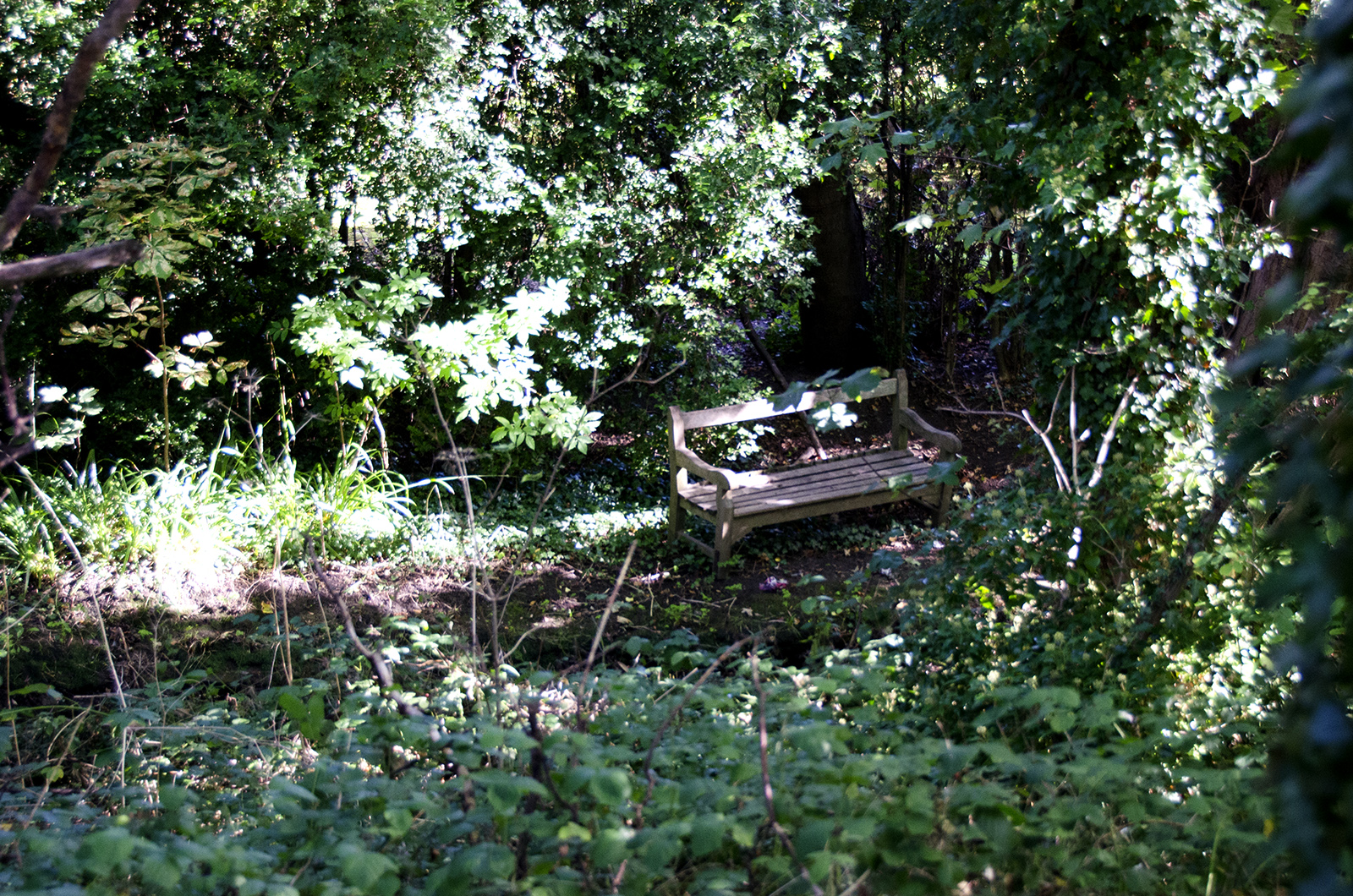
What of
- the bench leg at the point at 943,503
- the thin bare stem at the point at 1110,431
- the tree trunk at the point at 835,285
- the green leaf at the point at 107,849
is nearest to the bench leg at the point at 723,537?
the bench leg at the point at 943,503

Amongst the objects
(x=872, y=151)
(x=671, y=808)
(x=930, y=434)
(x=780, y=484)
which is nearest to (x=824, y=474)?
(x=780, y=484)

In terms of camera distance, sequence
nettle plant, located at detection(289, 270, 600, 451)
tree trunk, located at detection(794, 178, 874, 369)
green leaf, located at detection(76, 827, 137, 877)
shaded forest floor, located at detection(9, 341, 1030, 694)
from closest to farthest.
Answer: green leaf, located at detection(76, 827, 137, 877), shaded forest floor, located at detection(9, 341, 1030, 694), nettle plant, located at detection(289, 270, 600, 451), tree trunk, located at detection(794, 178, 874, 369)

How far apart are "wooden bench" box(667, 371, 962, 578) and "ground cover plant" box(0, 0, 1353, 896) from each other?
0.29 meters

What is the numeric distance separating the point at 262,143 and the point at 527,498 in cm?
289

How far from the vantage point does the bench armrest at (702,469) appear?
602 cm

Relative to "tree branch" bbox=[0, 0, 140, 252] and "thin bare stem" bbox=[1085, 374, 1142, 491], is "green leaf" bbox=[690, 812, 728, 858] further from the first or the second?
"thin bare stem" bbox=[1085, 374, 1142, 491]

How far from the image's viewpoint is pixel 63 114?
1889mm

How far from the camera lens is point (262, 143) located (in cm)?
589

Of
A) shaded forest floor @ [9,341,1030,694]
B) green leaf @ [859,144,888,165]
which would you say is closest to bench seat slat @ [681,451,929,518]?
shaded forest floor @ [9,341,1030,694]

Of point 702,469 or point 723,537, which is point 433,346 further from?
point 723,537

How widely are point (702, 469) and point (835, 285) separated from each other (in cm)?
359

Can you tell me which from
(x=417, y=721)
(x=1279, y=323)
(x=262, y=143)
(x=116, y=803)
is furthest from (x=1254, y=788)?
(x=262, y=143)

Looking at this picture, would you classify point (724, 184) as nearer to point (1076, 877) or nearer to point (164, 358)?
point (164, 358)

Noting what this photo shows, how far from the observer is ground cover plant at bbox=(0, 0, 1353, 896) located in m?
1.96
